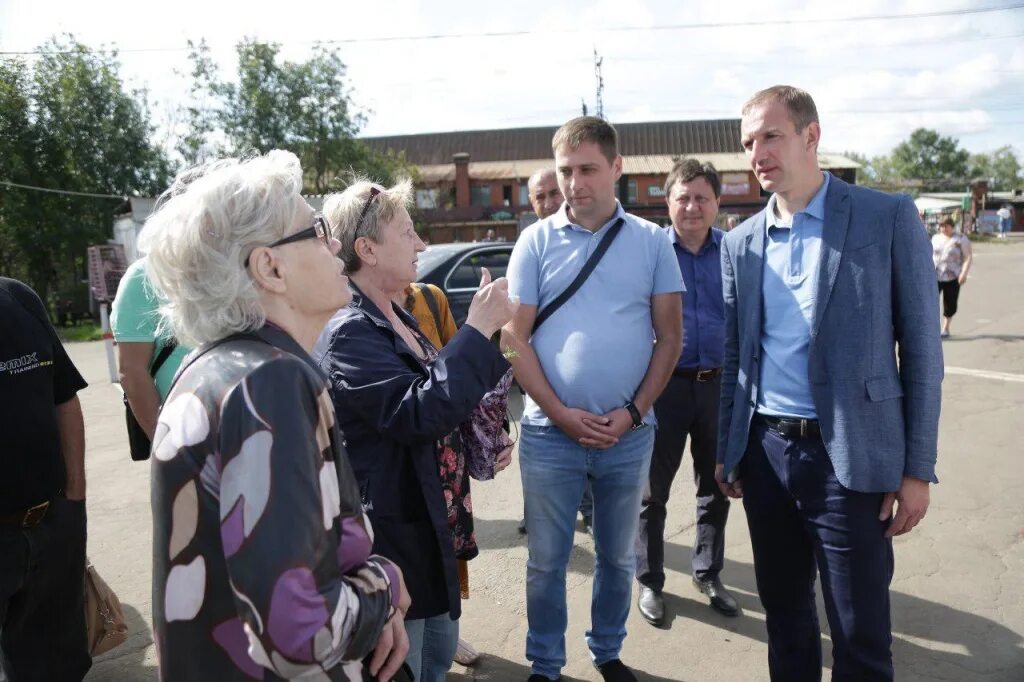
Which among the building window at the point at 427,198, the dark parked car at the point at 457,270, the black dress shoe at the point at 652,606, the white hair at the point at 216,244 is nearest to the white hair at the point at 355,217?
the white hair at the point at 216,244

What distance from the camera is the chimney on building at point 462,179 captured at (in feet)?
135

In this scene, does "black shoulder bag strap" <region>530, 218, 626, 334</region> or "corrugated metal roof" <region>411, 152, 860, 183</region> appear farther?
"corrugated metal roof" <region>411, 152, 860, 183</region>

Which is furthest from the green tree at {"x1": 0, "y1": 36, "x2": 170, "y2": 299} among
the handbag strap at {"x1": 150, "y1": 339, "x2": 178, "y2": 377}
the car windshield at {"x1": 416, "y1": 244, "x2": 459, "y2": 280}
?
the handbag strap at {"x1": 150, "y1": 339, "x2": 178, "y2": 377}

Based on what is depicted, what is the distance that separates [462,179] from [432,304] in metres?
39.6

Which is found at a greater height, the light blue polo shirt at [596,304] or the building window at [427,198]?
the building window at [427,198]

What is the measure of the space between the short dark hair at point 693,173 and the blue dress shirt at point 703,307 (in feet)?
0.77

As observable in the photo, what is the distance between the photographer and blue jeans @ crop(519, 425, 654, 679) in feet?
9.09

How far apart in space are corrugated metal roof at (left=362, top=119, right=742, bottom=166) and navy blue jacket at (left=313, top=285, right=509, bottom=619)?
45188mm

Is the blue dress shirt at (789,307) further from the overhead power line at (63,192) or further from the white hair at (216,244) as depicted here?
the overhead power line at (63,192)

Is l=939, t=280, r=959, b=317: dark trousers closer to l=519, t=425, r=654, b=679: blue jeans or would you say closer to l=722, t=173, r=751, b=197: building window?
l=519, t=425, r=654, b=679: blue jeans

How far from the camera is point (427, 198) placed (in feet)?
133

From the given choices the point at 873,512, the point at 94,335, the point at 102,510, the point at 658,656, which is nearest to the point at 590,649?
the point at 658,656

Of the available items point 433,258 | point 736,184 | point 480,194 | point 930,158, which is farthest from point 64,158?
point 930,158

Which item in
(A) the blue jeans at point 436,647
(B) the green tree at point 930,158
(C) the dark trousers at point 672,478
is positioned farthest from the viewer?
(B) the green tree at point 930,158
